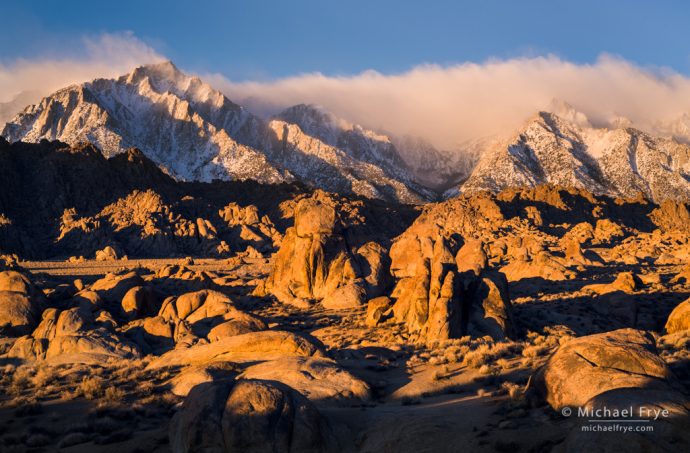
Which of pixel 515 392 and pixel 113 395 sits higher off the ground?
pixel 515 392

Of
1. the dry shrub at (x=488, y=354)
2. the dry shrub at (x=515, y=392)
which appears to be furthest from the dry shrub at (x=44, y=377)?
the dry shrub at (x=515, y=392)

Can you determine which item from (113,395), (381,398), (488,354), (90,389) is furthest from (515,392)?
(90,389)

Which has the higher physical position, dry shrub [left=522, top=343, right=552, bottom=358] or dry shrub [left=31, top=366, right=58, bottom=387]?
dry shrub [left=31, top=366, right=58, bottom=387]

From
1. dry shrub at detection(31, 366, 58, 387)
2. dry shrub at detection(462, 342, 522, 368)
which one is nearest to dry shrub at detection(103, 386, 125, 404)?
dry shrub at detection(31, 366, 58, 387)

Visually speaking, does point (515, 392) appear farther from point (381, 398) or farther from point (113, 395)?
Result: point (113, 395)

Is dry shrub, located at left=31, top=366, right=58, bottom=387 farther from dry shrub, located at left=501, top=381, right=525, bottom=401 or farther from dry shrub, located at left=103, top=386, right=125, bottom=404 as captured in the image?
dry shrub, located at left=501, top=381, right=525, bottom=401

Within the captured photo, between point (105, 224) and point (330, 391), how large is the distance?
3522 inches

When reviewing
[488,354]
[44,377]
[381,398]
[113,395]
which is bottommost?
[381,398]

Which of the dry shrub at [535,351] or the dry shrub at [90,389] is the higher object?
the dry shrub at [90,389]

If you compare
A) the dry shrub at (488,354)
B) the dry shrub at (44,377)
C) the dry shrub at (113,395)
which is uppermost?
the dry shrub at (44,377)

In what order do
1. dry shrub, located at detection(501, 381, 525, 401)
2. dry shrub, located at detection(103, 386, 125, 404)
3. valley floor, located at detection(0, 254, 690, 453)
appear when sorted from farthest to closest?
dry shrub, located at detection(103, 386, 125, 404) → dry shrub, located at detection(501, 381, 525, 401) → valley floor, located at detection(0, 254, 690, 453)

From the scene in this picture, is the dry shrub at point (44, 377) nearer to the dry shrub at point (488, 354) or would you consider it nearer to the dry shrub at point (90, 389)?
the dry shrub at point (90, 389)

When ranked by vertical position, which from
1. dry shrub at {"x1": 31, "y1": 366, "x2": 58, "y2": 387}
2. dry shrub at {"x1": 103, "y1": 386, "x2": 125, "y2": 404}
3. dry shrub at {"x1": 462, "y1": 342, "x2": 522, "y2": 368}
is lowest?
dry shrub at {"x1": 462, "y1": 342, "x2": 522, "y2": 368}

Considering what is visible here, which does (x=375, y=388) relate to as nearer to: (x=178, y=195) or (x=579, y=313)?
(x=579, y=313)
